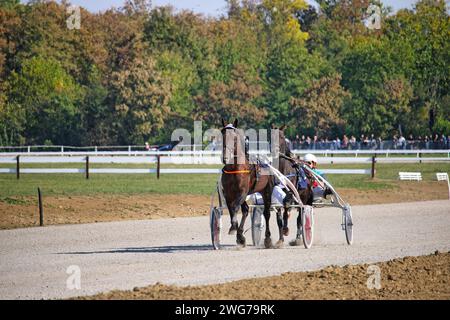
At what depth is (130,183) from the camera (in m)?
37.9

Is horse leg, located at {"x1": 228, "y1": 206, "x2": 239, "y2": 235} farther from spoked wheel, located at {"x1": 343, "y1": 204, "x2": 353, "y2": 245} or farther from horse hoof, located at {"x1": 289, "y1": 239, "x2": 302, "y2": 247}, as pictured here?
spoked wheel, located at {"x1": 343, "y1": 204, "x2": 353, "y2": 245}

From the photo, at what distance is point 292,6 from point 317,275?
109728 mm

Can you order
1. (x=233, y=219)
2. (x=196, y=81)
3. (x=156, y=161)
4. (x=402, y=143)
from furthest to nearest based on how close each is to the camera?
1. (x=196, y=81)
2. (x=402, y=143)
3. (x=156, y=161)
4. (x=233, y=219)

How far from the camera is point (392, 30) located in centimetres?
8444

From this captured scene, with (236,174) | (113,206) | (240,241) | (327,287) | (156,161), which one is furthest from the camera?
(156,161)

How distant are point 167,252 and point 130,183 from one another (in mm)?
20022

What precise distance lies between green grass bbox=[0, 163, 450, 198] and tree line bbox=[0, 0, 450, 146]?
92.6 feet

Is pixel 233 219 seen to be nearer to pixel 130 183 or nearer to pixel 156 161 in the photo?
pixel 130 183

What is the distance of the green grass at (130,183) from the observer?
33.4 m

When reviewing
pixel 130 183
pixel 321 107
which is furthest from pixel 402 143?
pixel 130 183

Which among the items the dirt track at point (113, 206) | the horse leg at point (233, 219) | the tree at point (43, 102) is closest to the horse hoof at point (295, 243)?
the horse leg at point (233, 219)

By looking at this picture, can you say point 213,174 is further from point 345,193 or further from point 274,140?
point 274,140
